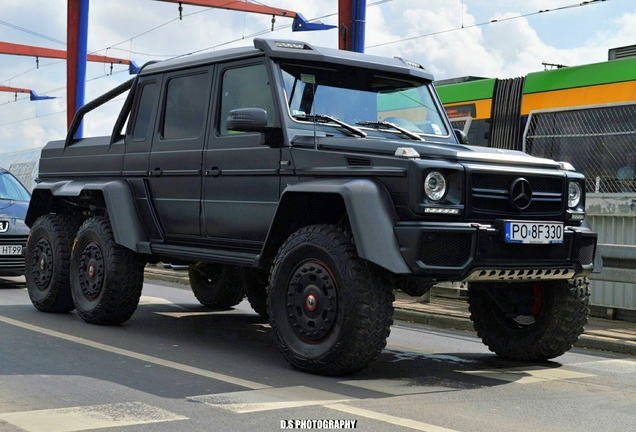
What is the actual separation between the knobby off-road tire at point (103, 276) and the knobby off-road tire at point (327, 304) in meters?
2.35

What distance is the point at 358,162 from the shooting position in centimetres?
685

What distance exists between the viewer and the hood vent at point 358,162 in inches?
267

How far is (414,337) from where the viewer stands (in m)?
9.62

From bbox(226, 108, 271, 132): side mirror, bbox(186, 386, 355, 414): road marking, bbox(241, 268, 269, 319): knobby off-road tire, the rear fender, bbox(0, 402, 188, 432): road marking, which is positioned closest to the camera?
bbox(0, 402, 188, 432): road marking

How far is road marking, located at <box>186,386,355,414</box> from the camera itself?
18.9ft

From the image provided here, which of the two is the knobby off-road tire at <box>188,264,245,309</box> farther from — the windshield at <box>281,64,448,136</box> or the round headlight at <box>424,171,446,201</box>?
the round headlight at <box>424,171,446,201</box>

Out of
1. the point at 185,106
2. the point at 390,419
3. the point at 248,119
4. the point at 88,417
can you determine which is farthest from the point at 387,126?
the point at 88,417

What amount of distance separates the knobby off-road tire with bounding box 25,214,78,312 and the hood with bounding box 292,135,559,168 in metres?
3.68

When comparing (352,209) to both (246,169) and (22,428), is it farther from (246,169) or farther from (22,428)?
(22,428)

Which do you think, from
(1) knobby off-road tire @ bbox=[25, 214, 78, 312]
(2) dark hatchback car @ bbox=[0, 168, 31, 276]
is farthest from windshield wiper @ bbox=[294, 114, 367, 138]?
(2) dark hatchback car @ bbox=[0, 168, 31, 276]

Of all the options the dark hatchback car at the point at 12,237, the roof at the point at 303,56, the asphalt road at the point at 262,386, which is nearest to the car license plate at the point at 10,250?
the dark hatchback car at the point at 12,237

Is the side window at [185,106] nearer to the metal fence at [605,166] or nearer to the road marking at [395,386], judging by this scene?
the road marking at [395,386]

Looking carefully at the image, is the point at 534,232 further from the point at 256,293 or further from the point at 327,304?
the point at 256,293

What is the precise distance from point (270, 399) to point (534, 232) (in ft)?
7.33
